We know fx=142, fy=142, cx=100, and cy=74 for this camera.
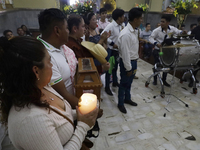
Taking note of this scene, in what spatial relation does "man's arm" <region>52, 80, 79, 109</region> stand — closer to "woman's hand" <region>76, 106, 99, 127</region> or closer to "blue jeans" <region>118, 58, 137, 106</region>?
"woman's hand" <region>76, 106, 99, 127</region>

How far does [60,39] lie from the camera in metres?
1.41

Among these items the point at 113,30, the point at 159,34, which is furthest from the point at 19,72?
the point at 159,34

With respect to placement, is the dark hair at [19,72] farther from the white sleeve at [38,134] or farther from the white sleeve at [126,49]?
the white sleeve at [126,49]

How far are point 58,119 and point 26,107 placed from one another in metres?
0.20

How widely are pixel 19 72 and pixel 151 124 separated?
268cm

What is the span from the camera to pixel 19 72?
2.33ft

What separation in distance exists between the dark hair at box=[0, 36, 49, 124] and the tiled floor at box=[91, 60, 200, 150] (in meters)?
1.85

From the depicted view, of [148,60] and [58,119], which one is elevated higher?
[58,119]

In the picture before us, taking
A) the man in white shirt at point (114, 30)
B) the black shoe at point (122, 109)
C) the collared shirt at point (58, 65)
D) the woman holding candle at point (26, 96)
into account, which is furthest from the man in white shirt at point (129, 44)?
the woman holding candle at point (26, 96)

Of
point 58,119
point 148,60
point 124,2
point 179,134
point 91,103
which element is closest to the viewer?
point 58,119

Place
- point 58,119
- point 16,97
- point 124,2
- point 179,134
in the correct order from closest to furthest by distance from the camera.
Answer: point 16,97 < point 58,119 < point 179,134 < point 124,2

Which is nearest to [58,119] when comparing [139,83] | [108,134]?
[108,134]

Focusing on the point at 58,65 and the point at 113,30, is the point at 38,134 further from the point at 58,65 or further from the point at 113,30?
the point at 113,30

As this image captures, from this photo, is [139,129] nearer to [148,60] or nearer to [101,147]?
[101,147]
